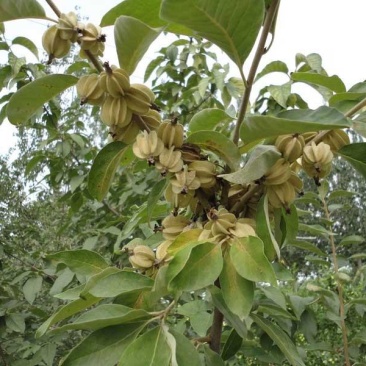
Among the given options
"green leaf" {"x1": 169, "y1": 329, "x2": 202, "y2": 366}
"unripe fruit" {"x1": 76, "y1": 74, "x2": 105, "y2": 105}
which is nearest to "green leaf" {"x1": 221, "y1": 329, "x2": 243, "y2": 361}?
"green leaf" {"x1": 169, "y1": 329, "x2": 202, "y2": 366}

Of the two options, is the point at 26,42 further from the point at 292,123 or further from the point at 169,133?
the point at 292,123

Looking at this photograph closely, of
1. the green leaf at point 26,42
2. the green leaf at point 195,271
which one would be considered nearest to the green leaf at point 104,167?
the green leaf at point 195,271

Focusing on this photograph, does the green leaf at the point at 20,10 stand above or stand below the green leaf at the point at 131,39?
above

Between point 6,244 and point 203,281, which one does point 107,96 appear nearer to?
A: point 203,281

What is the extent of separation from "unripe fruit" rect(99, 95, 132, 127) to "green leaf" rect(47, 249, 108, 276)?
0.22m

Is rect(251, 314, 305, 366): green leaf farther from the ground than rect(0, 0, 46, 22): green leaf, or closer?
closer

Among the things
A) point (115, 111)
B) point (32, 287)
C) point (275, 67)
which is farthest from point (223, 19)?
point (32, 287)

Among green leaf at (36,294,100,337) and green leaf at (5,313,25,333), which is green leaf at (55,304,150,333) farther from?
green leaf at (5,313,25,333)

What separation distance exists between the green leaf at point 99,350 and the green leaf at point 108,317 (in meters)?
0.02

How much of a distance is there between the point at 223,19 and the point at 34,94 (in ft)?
1.02

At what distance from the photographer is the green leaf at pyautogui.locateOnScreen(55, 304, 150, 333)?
28.6 inches

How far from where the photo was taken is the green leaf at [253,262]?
2.14ft

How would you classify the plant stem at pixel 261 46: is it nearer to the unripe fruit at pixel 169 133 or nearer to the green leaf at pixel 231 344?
the unripe fruit at pixel 169 133

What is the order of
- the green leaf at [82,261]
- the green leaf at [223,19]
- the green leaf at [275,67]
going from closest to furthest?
the green leaf at [223,19] → the green leaf at [82,261] → the green leaf at [275,67]
